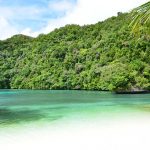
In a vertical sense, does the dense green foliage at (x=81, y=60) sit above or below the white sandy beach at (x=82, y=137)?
above

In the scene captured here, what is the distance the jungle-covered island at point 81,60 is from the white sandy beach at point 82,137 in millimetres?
22266

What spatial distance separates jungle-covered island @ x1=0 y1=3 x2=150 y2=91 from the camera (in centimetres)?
3988

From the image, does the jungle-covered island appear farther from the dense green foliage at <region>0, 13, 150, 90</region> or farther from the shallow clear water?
the shallow clear water

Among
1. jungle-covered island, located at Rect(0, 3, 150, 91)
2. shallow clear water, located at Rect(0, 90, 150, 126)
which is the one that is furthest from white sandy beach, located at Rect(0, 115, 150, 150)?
jungle-covered island, located at Rect(0, 3, 150, 91)

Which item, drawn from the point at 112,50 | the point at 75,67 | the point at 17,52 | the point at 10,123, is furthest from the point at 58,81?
the point at 10,123

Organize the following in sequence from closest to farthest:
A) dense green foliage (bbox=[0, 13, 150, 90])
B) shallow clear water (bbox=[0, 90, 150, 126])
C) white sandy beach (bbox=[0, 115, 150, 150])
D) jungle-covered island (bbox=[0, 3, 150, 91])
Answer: white sandy beach (bbox=[0, 115, 150, 150])
shallow clear water (bbox=[0, 90, 150, 126])
jungle-covered island (bbox=[0, 3, 150, 91])
dense green foliage (bbox=[0, 13, 150, 90])

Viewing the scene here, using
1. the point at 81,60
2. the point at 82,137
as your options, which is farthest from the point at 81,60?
the point at 82,137

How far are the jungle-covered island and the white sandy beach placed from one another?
2227cm

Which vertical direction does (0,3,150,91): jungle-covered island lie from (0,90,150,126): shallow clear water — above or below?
above

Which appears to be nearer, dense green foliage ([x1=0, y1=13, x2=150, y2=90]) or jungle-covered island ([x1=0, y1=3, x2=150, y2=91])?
jungle-covered island ([x1=0, y1=3, x2=150, y2=91])

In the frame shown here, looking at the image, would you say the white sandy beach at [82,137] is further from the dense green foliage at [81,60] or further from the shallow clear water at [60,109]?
the dense green foliage at [81,60]

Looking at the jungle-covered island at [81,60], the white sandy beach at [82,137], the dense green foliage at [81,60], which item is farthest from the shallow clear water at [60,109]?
the jungle-covered island at [81,60]

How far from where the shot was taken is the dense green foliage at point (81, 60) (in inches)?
1577

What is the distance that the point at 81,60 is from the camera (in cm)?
5109
